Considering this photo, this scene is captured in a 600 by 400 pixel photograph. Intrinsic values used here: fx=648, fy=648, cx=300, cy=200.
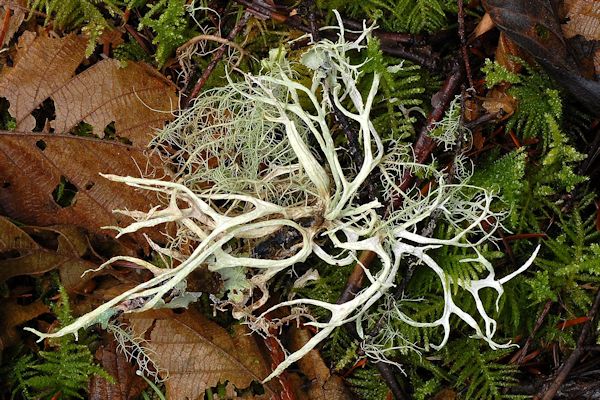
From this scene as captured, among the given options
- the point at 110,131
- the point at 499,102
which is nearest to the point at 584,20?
the point at 499,102

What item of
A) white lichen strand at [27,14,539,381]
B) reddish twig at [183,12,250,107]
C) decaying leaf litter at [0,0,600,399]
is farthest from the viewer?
reddish twig at [183,12,250,107]

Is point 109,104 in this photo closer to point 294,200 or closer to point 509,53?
point 294,200

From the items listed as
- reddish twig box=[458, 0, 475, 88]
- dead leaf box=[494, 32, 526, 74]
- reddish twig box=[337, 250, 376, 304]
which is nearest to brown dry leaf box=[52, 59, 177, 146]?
reddish twig box=[337, 250, 376, 304]

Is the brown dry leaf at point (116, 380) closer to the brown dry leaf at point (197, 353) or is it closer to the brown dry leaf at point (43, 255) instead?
the brown dry leaf at point (197, 353)

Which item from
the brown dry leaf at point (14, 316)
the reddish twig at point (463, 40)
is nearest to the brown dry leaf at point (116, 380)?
the brown dry leaf at point (14, 316)

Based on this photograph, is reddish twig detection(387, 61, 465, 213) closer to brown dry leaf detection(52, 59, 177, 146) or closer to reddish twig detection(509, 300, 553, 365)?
reddish twig detection(509, 300, 553, 365)

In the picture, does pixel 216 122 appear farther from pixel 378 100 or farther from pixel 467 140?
pixel 467 140

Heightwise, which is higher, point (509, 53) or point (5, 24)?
point (509, 53)
